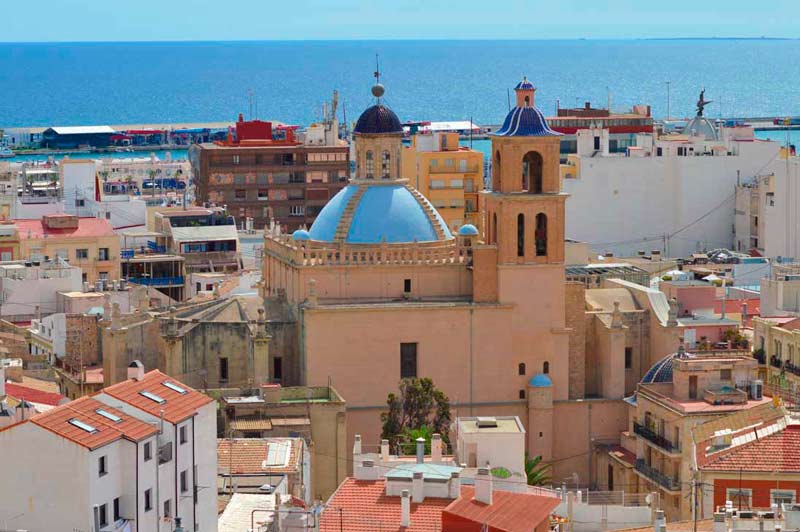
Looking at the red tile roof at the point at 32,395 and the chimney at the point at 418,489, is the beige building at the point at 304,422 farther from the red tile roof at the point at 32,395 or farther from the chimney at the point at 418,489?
the chimney at the point at 418,489

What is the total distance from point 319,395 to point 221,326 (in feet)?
13.1

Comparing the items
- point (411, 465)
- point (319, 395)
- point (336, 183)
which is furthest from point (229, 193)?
point (411, 465)

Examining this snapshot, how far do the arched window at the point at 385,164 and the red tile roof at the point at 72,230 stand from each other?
896 inches

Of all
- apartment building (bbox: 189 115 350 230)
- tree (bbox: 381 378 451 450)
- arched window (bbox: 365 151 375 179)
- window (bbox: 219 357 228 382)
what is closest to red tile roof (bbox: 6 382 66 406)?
window (bbox: 219 357 228 382)

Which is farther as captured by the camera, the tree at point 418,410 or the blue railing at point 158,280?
the blue railing at point 158,280

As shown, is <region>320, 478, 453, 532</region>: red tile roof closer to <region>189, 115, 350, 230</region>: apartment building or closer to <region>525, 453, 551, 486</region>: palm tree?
<region>525, 453, 551, 486</region>: palm tree

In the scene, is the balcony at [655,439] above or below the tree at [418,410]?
below

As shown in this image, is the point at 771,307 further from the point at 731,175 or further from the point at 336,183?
the point at 336,183

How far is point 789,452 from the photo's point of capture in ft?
114

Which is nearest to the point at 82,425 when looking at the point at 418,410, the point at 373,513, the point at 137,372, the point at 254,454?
the point at 137,372

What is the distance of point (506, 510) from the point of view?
3073 cm

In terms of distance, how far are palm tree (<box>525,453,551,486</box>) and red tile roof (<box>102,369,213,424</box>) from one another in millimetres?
10151

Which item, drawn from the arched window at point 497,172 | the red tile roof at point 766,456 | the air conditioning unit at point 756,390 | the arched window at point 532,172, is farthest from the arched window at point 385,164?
the red tile roof at point 766,456

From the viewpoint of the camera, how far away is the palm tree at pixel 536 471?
43.5 meters
